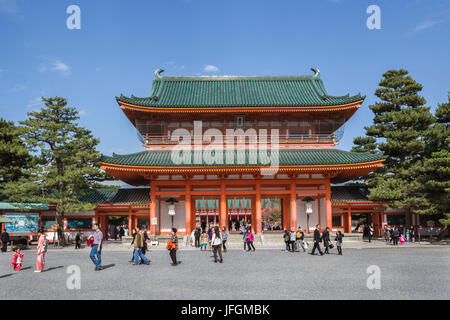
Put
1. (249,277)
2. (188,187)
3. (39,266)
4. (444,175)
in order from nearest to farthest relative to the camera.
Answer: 1. (249,277)
2. (39,266)
3. (444,175)
4. (188,187)

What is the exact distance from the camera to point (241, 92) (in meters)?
33.3

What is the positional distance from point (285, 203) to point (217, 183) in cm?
647

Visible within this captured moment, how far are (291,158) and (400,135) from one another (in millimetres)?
9174

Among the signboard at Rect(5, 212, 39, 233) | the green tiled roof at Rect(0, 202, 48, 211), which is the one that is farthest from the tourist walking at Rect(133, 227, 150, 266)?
the signboard at Rect(5, 212, 39, 233)

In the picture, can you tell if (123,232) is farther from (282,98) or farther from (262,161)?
(282,98)

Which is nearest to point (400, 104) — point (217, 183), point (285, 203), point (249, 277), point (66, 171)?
point (285, 203)

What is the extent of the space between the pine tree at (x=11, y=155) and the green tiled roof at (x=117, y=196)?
5890 millimetres

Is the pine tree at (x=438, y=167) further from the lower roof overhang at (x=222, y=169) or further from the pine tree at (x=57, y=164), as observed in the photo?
the pine tree at (x=57, y=164)

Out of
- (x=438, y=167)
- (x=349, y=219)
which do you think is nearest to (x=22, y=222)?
(x=349, y=219)

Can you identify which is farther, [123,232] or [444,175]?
[123,232]

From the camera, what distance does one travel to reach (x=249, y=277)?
40.5ft

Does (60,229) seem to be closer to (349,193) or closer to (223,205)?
(223,205)

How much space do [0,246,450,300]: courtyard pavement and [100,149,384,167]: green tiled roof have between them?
10.1m

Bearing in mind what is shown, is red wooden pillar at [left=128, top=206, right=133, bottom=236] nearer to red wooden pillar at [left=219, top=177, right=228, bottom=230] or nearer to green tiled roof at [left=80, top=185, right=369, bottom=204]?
green tiled roof at [left=80, top=185, right=369, bottom=204]
